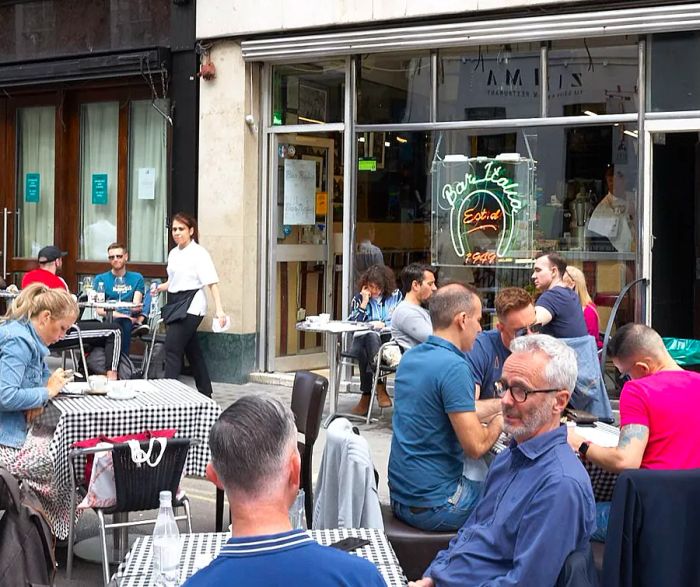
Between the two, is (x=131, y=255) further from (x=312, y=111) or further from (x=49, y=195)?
(x=312, y=111)

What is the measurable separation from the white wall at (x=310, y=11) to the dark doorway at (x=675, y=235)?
181 centimetres

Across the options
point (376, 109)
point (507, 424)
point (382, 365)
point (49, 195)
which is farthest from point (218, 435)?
point (49, 195)

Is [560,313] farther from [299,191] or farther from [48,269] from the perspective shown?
[48,269]

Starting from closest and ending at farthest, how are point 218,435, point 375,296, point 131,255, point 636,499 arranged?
point 218,435
point 636,499
point 375,296
point 131,255

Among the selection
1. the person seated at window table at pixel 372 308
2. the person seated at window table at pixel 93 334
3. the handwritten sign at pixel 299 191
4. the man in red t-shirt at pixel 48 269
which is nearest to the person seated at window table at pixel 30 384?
the person seated at window table at pixel 372 308

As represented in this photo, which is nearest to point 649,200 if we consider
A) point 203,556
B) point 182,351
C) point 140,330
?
point 182,351

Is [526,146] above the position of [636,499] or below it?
above

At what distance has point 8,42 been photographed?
1405 centimetres

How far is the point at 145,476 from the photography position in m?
5.48

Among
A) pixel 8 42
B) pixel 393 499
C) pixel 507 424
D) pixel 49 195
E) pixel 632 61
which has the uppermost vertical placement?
pixel 8 42

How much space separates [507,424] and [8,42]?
38.9 feet

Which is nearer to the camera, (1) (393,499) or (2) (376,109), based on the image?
(1) (393,499)

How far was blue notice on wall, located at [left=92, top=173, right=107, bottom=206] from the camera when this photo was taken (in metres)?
13.5

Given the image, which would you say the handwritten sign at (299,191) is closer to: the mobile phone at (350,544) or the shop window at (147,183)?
the shop window at (147,183)
